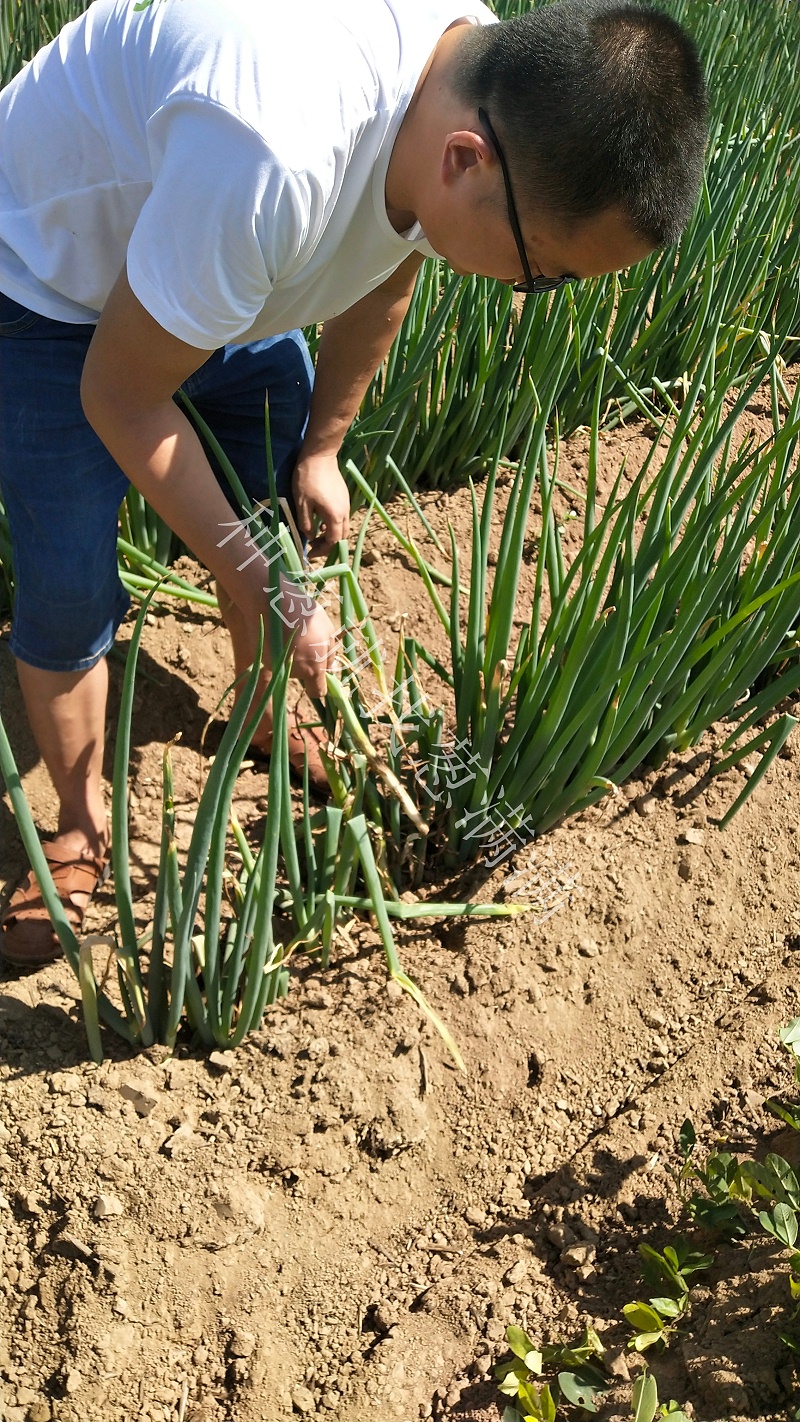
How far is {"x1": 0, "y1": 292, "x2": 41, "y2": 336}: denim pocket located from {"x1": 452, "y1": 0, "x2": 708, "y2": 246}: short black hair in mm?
575

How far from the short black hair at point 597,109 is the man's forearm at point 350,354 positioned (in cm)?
45

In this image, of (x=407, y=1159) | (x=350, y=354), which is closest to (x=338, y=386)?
(x=350, y=354)

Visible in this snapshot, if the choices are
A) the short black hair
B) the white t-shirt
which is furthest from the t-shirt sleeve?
the short black hair

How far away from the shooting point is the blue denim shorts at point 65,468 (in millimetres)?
1348

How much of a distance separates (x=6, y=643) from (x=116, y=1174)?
1005mm

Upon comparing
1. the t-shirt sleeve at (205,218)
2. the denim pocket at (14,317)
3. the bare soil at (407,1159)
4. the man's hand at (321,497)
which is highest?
the t-shirt sleeve at (205,218)

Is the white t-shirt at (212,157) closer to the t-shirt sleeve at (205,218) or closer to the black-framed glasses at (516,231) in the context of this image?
the t-shirt sleeve at (205,218)

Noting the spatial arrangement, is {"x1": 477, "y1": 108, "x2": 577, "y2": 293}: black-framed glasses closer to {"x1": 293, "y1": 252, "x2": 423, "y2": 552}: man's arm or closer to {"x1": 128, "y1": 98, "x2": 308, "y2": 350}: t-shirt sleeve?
{"x1": 128, "y1": 98, "x2": 308, "y2": 350}: t-shirt sleeve

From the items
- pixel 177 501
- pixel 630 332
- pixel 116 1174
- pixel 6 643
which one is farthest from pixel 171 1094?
pixel 630 332

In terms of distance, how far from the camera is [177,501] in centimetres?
121

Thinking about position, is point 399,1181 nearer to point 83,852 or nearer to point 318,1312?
point 318,1312

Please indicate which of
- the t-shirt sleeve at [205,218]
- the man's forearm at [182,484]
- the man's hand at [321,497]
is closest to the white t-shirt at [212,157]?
the t-shirt sleeve at [205,218]

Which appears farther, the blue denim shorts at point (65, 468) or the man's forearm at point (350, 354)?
the man's forearm at point (350, 354)

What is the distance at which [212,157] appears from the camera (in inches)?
40.3
